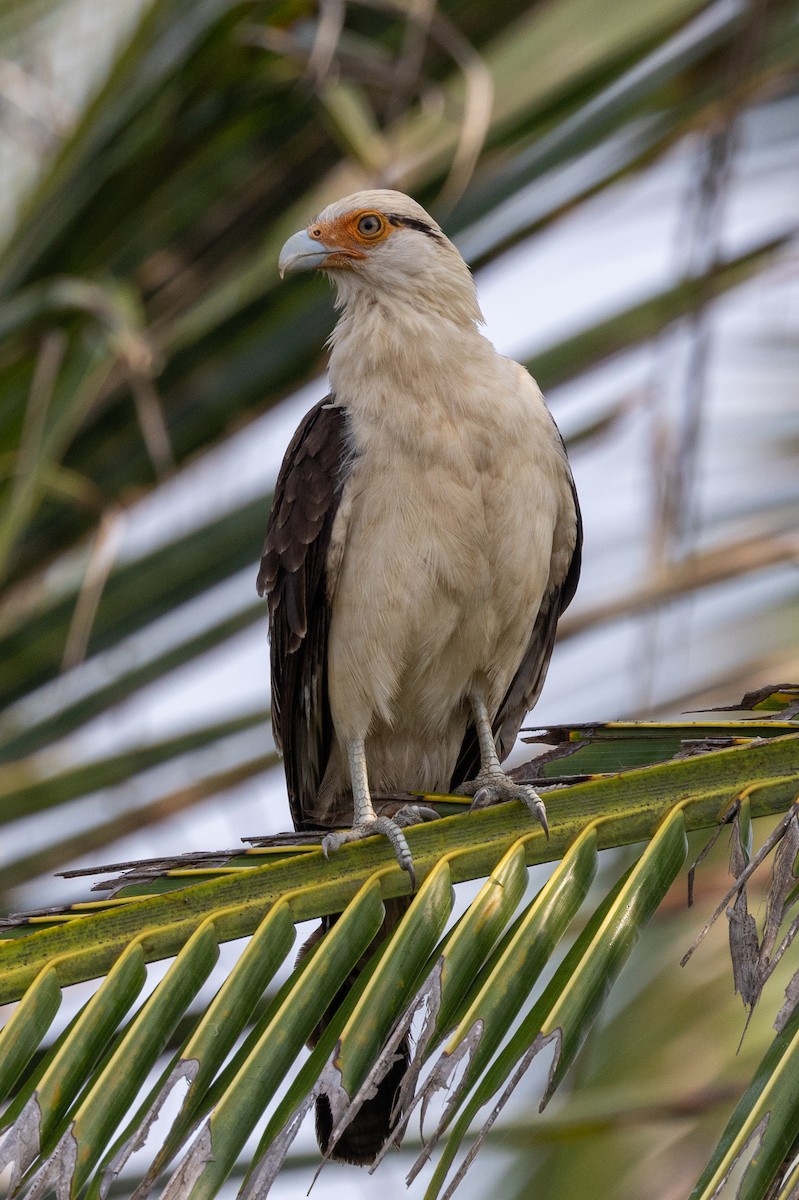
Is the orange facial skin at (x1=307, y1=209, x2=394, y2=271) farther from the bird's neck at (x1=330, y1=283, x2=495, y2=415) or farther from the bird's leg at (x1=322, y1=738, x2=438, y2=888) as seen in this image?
the bird's leg at (x1=322, y1=738, x2=438, y2=888)

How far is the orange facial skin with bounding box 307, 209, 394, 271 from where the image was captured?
497 cm

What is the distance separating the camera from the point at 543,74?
5461mm

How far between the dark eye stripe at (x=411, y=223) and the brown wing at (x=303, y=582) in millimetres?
746

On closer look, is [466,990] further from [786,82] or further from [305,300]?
[786,82]

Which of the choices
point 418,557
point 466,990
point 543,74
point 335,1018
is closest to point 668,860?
point 466,990

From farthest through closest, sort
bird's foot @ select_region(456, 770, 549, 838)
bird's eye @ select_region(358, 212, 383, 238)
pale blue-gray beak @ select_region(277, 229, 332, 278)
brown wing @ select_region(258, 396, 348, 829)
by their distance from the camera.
→ bird's eye @ select_region(358, 212, 383, 238) → pale blue-gray beak @ select_region(277, 229, 332, 278) → brown wing @ select_region(258, 396, 348, 829) → bird's foot @ select_region(456, 770, 549, 838)

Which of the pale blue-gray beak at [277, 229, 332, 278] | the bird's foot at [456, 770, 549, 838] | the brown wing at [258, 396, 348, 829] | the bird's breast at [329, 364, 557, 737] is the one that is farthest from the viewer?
the pale blue-gray beak at [277, 229, 332, 278]

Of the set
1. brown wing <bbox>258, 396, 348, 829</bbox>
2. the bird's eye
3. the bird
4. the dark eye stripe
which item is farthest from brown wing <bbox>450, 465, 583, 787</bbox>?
the bird's eye

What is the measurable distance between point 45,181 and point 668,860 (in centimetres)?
375

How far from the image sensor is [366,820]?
3.84 metres

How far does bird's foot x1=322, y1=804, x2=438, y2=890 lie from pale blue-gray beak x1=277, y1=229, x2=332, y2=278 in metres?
2.16

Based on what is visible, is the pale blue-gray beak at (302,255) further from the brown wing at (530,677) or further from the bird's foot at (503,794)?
the bird's foot at (503,794)

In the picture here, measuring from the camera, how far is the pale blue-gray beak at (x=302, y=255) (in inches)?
193

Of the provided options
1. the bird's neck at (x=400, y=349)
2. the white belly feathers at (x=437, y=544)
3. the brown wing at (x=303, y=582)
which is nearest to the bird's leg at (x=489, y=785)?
the white belly feathers at (x=437, y=544)
